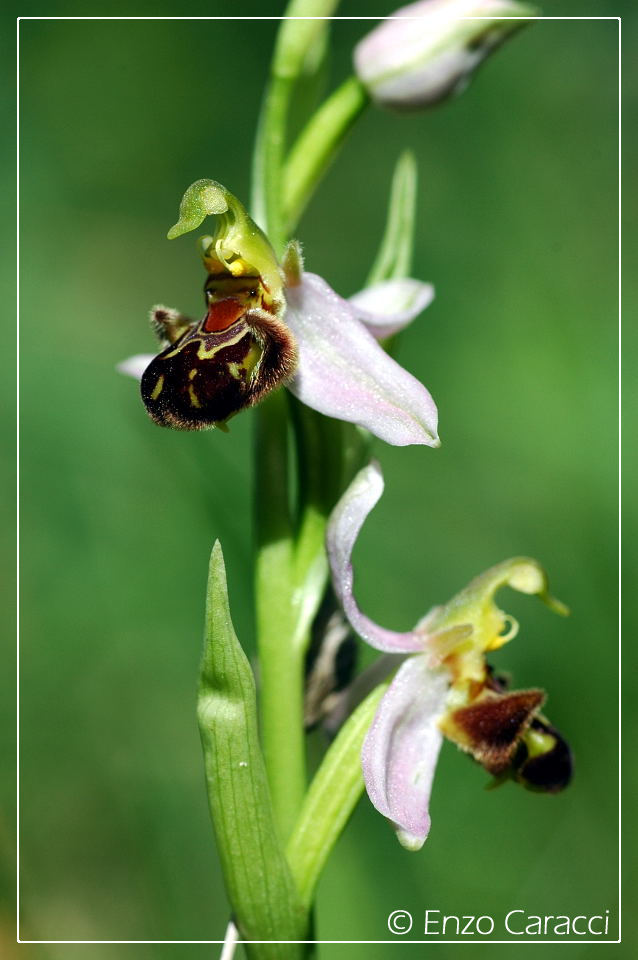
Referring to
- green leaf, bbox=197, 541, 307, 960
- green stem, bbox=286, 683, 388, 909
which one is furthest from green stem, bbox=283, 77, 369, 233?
green stem, bbox=286, 683, 388, 909

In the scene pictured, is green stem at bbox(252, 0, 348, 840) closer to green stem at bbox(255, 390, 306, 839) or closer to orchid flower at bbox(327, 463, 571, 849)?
green stem at bbox(255, 390, 306, 839)

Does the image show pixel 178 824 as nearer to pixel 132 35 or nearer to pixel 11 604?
pixel 11 604

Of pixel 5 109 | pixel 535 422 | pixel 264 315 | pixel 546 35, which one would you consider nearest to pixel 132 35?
pixel 5 109

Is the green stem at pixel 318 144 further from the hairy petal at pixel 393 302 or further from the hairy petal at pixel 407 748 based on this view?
the hairy petal at pixel 407 748

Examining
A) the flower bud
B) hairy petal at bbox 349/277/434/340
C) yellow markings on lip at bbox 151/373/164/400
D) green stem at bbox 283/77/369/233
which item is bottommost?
yellow markings on lip at bbox 151/373/164/400

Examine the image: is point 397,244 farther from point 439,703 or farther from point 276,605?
point 439,703

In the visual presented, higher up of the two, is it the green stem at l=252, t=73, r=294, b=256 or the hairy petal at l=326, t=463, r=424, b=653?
the green stem at l=252, t=73, r=294, b=256
